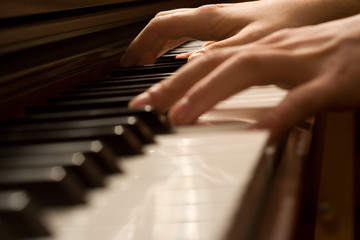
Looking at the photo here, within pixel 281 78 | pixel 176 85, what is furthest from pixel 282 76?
pixel 176 85

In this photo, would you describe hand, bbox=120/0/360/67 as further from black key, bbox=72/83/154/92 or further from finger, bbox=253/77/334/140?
finger, bbox=253/77/334/140

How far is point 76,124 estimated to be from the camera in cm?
77

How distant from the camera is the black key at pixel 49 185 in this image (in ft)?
1.68

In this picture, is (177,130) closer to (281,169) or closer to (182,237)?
(281,169)

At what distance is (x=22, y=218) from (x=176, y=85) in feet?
1.47

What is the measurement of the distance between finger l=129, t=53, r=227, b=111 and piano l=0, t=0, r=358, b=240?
0.06 metres

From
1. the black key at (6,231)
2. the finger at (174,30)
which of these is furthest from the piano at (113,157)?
the finger at (174,30)

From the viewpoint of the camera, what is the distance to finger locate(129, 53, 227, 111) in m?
0.85

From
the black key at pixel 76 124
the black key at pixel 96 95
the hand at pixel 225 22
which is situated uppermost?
the hand at pixel 225 22

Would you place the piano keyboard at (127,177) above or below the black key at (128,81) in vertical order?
below

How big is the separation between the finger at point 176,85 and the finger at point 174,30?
561mm

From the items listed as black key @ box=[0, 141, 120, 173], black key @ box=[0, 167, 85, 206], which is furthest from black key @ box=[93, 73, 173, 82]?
black key @ box=[0, 167, 85, 206]

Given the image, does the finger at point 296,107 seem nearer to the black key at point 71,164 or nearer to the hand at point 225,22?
the black key at point 71,164

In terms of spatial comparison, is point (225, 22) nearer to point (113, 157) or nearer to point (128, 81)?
point (128, 81)
